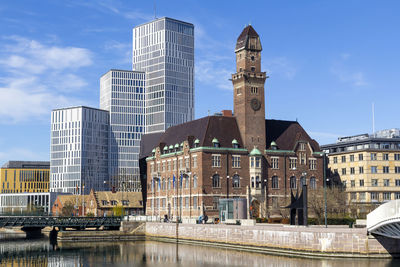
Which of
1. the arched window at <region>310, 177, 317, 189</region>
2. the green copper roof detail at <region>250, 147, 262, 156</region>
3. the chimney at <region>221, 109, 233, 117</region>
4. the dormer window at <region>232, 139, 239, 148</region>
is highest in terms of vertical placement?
the chimney at <region>221, 109, 233, 117</region>

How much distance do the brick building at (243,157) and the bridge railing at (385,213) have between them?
164 feet

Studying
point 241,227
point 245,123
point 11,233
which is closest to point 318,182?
point 245,123

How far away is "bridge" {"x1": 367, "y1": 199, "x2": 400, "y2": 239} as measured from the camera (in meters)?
59.6

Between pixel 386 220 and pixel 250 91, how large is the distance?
63543 millimetres

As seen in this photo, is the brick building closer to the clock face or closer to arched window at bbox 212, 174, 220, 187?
the clock face

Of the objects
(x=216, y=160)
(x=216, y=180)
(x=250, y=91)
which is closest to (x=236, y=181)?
(x=216, y=180)

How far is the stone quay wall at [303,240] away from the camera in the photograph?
215 feet

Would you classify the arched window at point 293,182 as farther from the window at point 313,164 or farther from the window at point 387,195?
the window at point 387,195

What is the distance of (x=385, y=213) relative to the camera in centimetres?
6091

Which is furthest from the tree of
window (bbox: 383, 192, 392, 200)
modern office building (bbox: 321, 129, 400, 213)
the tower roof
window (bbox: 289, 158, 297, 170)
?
window (bbox: 383, 192, 392, 200)

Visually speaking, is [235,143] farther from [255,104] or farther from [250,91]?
[250,91]

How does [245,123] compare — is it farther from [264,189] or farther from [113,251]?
[113,251]

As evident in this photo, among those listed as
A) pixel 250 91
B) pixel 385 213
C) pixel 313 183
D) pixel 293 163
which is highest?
pixel 250 91

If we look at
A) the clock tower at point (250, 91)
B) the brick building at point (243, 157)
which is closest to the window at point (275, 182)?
the brick building at point (243, 157)
